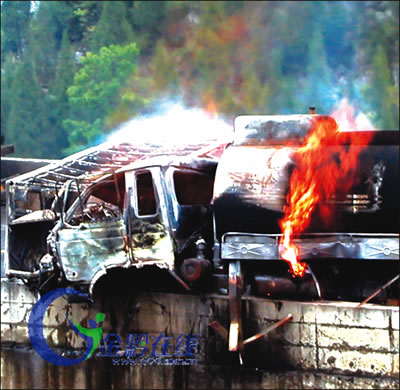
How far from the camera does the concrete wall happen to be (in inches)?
449

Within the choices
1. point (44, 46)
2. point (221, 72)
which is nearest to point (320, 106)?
point (221, 72)

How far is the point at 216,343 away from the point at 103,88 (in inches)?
1071

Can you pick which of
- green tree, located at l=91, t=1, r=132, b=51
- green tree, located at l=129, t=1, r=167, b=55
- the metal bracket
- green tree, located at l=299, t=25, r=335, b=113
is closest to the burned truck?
the metal bracket

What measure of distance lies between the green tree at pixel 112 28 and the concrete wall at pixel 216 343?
26.4 m

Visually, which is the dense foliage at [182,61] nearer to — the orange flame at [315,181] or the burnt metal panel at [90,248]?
the burnt metal panel at [90,248]

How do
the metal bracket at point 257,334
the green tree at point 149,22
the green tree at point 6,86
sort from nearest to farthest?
1. the metal bracket at point 257,334
2. the green tree at point 149,22
3. the green tree at point 6,86

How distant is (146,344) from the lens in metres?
13.3

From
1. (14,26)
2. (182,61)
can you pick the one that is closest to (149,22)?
(182,61)

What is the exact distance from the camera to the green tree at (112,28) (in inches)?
1551

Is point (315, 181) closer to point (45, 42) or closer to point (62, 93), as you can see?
point (62, 93)

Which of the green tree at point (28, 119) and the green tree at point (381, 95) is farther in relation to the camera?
the green tree at point (28, 119)

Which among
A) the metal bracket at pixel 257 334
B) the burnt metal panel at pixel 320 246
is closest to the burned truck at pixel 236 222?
the burnt metal panel at pixel 320 246

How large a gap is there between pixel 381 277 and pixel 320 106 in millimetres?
27871

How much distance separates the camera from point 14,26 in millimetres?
41250
